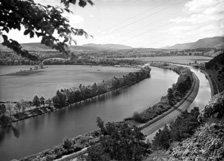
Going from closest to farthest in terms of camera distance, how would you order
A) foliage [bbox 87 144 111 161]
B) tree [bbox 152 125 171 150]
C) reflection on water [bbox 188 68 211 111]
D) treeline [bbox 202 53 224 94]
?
foliage [bbox 87 144 111 161], tree [bbox 152 125 171 150], reflection on water [bbox 188 68 211 111], treeline [bbox 202 53 224 94]

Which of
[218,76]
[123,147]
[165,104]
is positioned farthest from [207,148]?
[218,76]

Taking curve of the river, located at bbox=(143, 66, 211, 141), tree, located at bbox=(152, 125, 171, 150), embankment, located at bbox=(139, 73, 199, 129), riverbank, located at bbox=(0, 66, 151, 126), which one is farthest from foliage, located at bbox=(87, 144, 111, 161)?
riverbank, located at bbox=(0, 66, 151, 126)

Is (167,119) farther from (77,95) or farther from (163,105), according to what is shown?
(77,95)

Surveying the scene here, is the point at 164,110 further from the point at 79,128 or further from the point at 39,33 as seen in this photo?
the point at 39,33

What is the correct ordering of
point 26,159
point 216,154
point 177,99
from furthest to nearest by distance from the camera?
point 177,99 < point 26,159 < point 216,154

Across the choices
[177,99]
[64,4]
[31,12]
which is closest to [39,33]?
[31,12]

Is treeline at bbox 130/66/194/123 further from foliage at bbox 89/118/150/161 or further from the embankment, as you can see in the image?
foliage at bbox 89/118/150/161

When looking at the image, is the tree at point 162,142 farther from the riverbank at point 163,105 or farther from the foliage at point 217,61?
the foliage at point 217,61

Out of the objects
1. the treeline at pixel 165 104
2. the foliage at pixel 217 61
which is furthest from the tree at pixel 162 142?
the foliage at pixel 217 61
